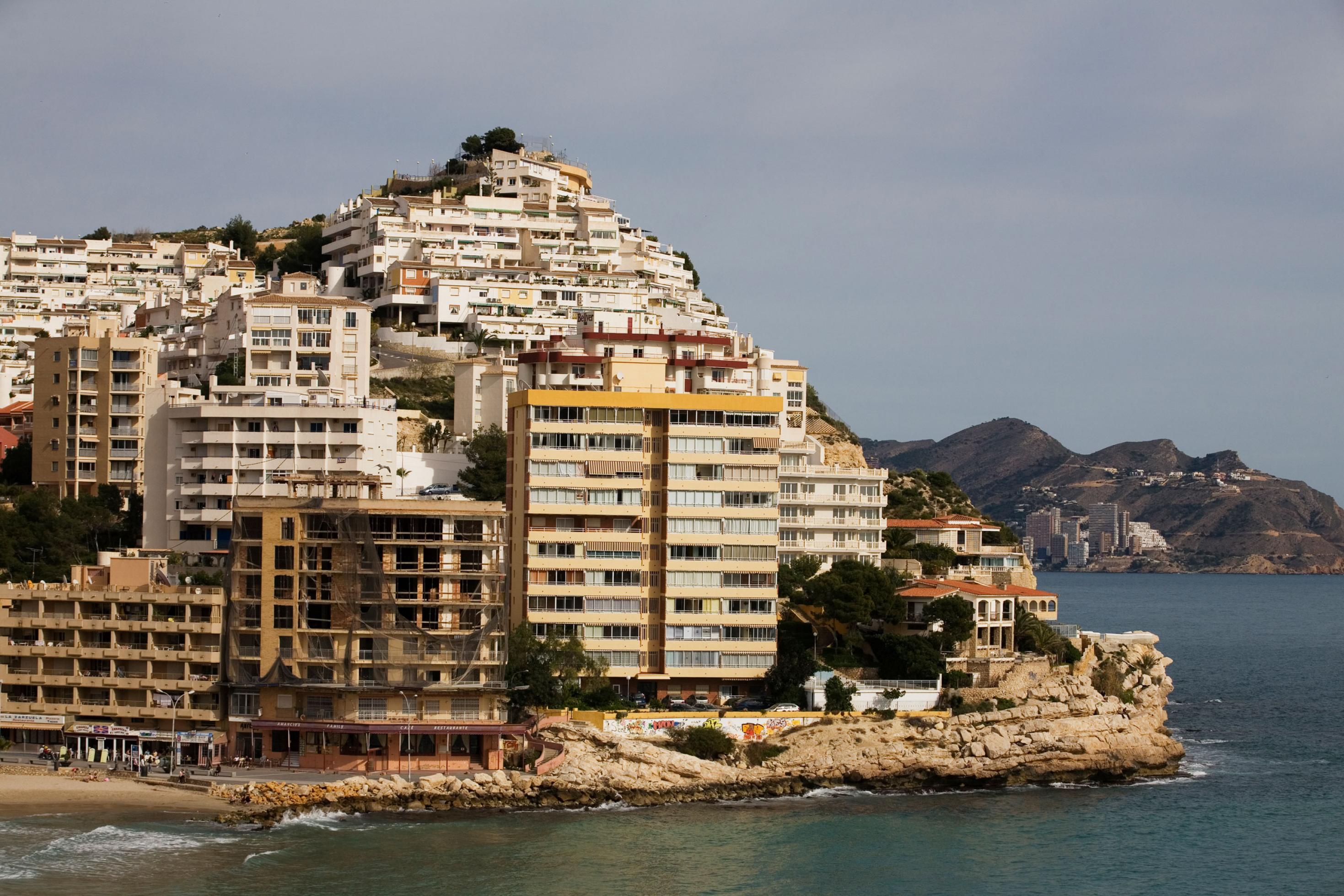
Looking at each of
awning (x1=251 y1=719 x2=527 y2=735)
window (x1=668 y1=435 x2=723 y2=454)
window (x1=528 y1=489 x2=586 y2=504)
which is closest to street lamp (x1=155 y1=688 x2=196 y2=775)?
awning (x1=251 y1=719 x2=527 y2=735)

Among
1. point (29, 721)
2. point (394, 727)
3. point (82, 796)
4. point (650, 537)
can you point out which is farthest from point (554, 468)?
point (29, 721)

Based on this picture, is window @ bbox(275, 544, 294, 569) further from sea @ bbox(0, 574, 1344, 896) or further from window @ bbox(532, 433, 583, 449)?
window @ bbox(532, 433, 583, 449)

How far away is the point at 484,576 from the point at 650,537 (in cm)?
861

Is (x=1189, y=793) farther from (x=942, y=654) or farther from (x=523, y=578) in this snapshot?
(x=523, y=578)

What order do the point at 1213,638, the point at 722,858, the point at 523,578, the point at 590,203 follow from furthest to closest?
the point at 1213,638 → the point at 590,203 → the point at 523,578 → the point at 722,858

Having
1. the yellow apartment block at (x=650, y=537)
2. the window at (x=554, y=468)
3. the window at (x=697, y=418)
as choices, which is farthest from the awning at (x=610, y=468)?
the window at (x=697, y=418)

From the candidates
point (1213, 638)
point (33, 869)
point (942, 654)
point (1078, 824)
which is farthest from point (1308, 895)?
point (1213, 638)

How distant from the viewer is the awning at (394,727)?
6556 centimetres

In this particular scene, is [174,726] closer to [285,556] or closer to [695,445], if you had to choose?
[285,556]

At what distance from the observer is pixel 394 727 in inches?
2586

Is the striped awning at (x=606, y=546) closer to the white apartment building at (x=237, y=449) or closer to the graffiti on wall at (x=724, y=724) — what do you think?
the graffiti on wall at (x=724, y=724)

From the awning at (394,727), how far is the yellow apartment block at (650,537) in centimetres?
651

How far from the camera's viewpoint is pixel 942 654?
2955 inches

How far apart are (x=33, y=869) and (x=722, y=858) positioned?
20.5 meters
